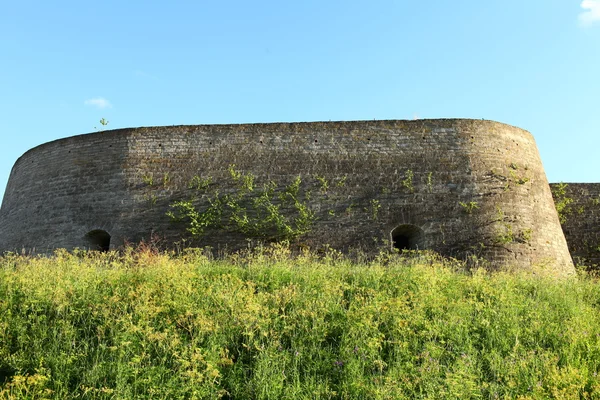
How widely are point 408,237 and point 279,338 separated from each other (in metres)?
8.69

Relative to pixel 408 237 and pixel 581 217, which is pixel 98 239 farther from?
pixel 581 217

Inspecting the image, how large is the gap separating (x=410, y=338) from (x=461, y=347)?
0.59 meters

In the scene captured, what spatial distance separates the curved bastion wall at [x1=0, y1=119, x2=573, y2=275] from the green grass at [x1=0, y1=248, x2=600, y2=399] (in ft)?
17.6

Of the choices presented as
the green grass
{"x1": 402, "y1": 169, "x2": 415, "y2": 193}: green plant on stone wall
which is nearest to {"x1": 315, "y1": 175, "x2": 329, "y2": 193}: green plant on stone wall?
{"x1": 402, "y1": 169, "x2": 415, "y2": 193}: green plant on stone wall

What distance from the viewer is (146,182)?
13945 millimetres

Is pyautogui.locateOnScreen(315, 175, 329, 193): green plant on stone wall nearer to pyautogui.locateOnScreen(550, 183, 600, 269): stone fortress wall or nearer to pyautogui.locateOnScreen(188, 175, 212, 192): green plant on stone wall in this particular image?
pyautogui.locateOnScreen(188, 175, 212, 192): green plant on stone wall

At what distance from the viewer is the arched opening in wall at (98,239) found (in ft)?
45.5

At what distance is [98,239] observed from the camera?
1425 centimetres

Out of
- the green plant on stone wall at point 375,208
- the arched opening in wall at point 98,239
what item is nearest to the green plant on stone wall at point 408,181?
the green plant on stone wall at point 375,208

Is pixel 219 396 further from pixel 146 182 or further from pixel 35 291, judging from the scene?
pixel 146 182

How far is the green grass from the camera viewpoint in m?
5.08

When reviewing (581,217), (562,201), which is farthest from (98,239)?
(581,217)

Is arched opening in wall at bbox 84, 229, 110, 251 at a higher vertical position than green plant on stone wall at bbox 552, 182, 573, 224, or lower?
lower

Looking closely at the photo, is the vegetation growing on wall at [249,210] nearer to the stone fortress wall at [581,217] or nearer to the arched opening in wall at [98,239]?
the arched opening in wall at [98,239]
